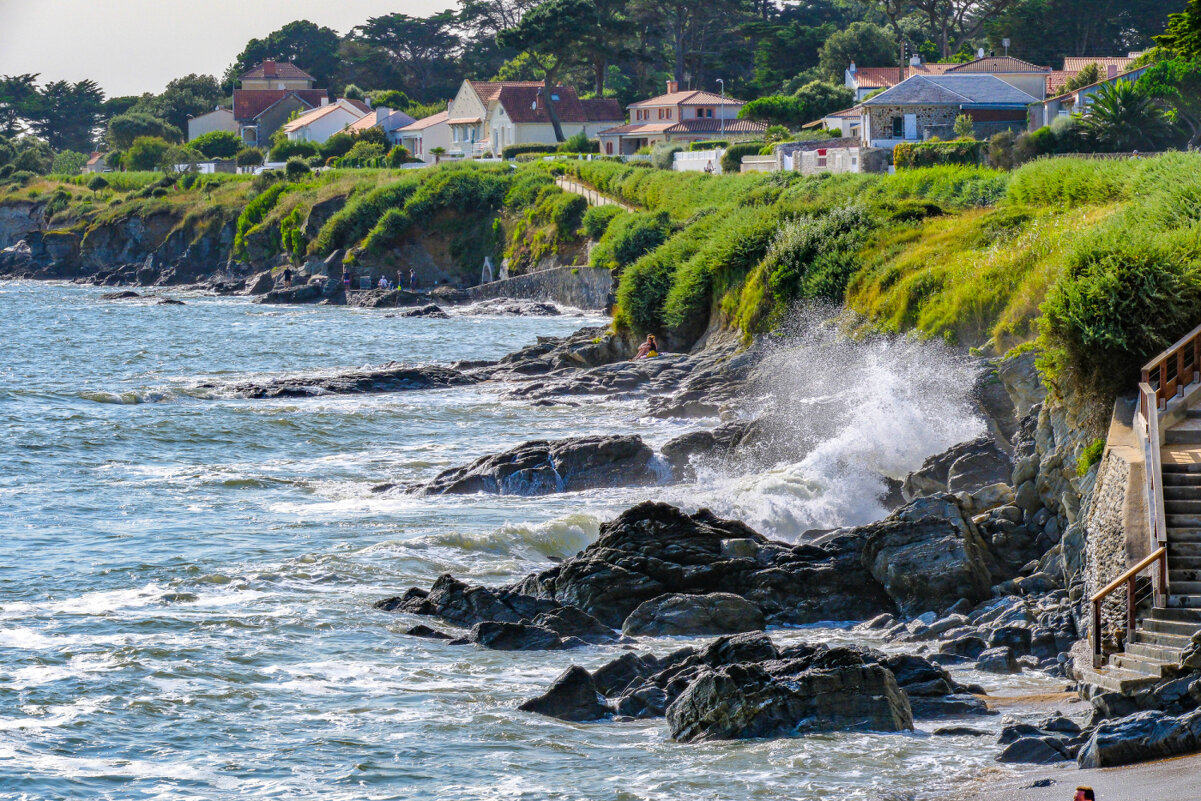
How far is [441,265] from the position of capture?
84.6 metres

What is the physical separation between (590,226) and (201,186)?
46.6 meters

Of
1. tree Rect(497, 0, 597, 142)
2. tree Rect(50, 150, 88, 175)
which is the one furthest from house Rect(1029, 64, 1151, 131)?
tree Rect(50, 150, 88, 175)

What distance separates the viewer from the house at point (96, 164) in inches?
5320

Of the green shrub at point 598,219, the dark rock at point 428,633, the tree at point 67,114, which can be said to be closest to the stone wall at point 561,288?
the green shrub at point 598,219

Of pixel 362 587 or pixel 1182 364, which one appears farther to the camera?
pixel 362 587

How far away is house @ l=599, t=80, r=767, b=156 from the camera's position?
91.3 meters

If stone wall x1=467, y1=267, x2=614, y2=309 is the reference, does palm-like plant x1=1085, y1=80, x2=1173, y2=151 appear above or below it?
above

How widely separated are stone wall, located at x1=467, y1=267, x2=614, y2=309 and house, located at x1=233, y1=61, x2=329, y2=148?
60.2 meters

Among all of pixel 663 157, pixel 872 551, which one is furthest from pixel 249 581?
pixel 663 157

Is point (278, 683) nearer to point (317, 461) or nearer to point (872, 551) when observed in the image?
point (872, 551)

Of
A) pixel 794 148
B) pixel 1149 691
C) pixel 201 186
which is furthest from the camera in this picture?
pixel 201 186

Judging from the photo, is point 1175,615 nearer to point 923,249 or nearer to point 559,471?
point 559,471

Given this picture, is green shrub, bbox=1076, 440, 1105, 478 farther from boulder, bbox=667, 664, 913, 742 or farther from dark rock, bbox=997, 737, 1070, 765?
dark rock, bbox=997, 737, 1070, 765

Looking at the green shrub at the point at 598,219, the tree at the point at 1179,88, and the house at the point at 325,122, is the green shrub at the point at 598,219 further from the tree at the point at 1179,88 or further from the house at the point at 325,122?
the house at the point at 325,122
